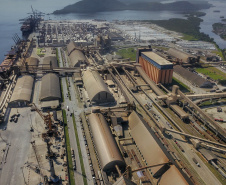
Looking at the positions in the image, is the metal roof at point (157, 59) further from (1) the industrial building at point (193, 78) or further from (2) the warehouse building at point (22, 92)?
(2) the warehouse building at point (22, 92)

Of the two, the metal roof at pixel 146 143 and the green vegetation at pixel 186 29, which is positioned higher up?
the green vegetation at pixel 186 29

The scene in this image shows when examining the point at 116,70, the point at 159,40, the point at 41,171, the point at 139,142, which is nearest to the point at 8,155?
the point at 41,171

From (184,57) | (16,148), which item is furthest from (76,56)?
(16,148)

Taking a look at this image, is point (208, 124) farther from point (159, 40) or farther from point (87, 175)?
point (159, 40)

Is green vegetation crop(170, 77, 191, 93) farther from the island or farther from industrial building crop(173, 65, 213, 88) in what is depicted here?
the island

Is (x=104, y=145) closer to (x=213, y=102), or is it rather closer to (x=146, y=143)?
(x=146, y=143)

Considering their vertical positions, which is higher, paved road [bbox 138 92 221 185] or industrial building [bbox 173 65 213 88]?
industrial building [bbox 173 65 213 88]

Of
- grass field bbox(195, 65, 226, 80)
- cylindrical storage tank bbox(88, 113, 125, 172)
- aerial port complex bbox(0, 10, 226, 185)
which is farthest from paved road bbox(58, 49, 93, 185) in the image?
grass field bbox(195, 65, 226, 80)

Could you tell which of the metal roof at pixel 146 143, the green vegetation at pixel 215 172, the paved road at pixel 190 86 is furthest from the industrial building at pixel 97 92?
the green vegetation at pixel 215 172
